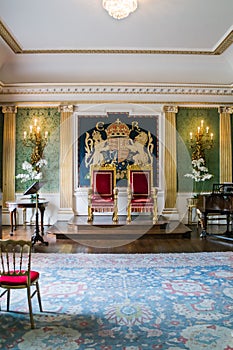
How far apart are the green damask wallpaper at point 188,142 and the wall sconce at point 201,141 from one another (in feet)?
0.34

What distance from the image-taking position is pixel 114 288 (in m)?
3.95

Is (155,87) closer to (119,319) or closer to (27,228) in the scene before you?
(27,228)

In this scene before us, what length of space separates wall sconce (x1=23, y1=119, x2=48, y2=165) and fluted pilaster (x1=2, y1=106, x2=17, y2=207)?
15.7 inches

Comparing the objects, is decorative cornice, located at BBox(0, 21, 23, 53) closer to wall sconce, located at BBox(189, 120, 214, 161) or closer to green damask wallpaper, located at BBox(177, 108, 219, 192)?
green damask wallpaper, located at BBox(177, 108, 219, 192)

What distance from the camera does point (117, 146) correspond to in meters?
8.75

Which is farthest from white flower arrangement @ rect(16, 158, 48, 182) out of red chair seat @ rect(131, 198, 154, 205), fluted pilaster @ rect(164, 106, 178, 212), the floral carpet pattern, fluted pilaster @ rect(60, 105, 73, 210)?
the floral carpet pattern

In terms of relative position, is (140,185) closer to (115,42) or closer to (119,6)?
(115,42)

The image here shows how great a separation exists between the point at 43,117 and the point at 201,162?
4263 millimetres

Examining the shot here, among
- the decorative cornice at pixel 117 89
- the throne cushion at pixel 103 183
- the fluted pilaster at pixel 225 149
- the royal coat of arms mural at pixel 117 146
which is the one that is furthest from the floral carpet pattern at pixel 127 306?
the decorative cornice at pixel 117 89

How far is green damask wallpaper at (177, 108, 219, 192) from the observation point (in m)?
8.79

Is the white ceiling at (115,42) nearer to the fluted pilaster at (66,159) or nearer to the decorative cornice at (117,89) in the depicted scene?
the decorative cornice at (117,89)

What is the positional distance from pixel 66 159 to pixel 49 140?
671mm

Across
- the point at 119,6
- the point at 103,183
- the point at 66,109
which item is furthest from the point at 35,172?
the point at 119,6

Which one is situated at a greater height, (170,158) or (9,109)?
(9,109)
